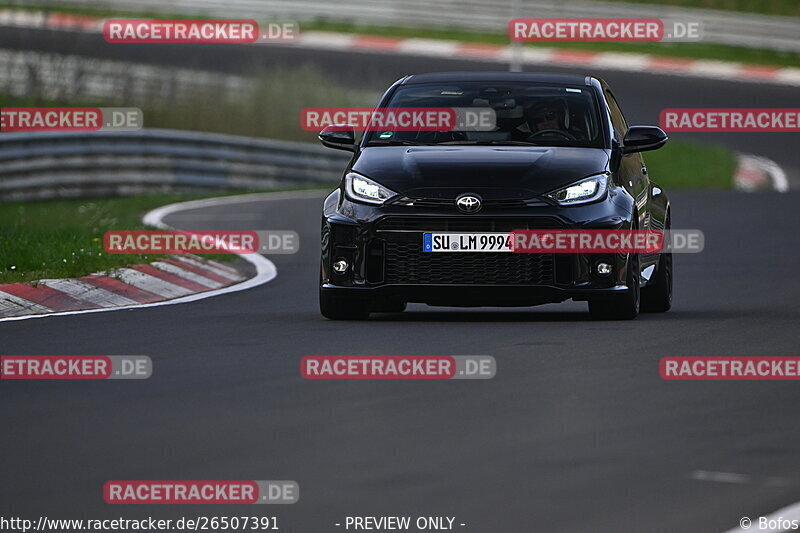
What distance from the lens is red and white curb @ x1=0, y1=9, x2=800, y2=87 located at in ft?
140

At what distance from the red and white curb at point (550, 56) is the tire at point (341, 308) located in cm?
3023

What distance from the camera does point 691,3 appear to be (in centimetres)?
4994

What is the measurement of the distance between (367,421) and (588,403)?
40.7 inches

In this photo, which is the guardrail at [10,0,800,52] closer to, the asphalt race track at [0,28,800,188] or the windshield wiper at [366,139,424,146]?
the asphalt race track at [0,28,800,188]

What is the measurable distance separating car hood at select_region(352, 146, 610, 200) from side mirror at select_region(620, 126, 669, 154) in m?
0.34

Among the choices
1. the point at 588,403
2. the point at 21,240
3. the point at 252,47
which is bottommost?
the point at 252,47

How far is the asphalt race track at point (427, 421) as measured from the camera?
6289mm

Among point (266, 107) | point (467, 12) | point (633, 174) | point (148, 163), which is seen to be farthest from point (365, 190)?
point (467, 12)

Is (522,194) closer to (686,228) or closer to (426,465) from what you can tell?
(426,465)

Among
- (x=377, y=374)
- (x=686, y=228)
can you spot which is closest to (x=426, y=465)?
(x=377, y=374)

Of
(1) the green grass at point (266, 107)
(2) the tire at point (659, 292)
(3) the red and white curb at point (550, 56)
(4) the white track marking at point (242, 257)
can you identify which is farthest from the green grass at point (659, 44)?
(2) the tire at point (659, 292)

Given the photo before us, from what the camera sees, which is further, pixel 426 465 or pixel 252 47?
pixel 252 47

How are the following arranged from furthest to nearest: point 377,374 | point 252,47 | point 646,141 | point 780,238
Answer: point 252,47 < point 780,238 < point 646,141 < point 377,374

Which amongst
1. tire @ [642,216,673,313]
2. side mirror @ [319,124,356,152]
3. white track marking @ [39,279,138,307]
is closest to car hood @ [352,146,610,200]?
side mirror @ [319,124,356,152]
